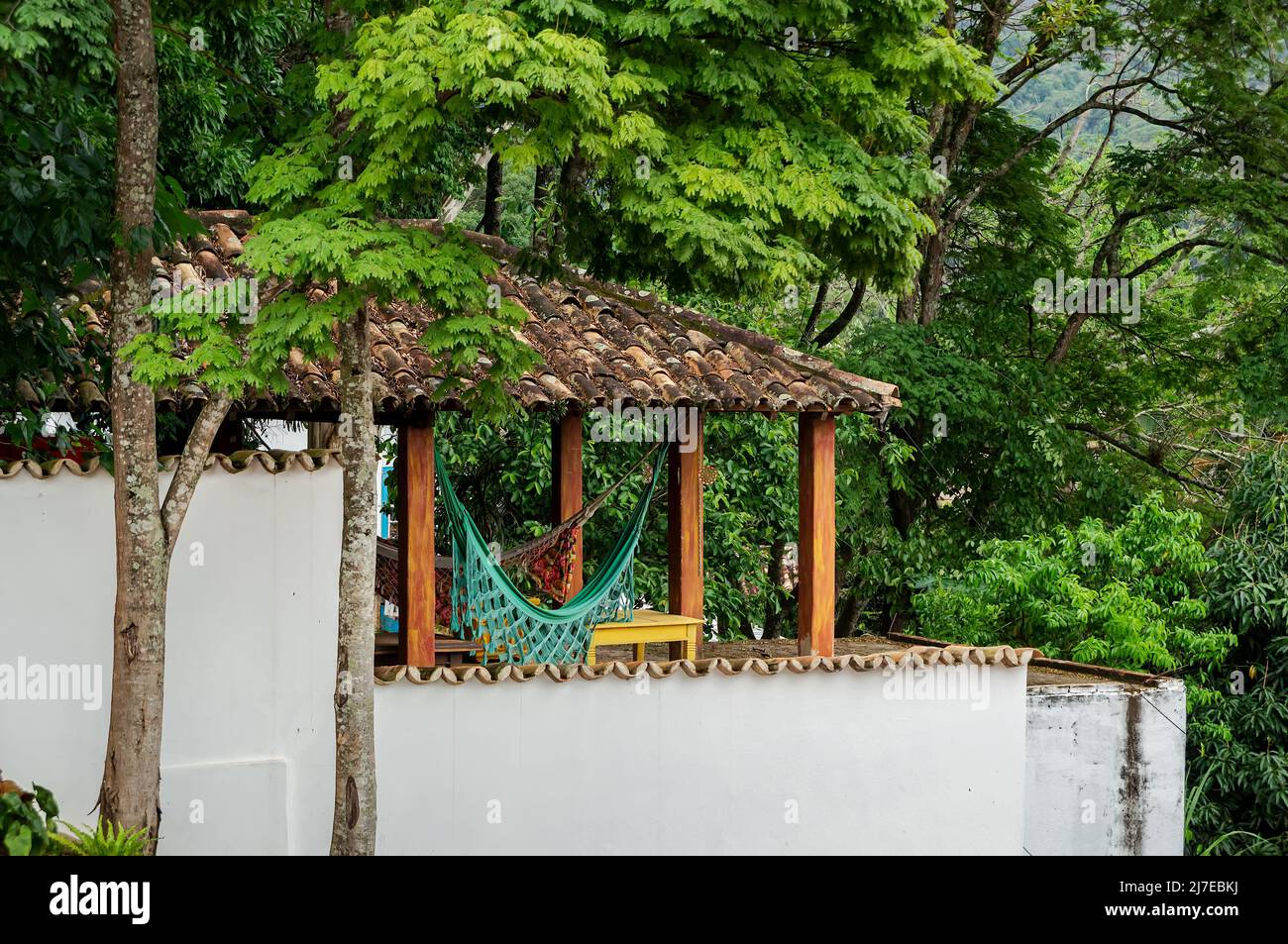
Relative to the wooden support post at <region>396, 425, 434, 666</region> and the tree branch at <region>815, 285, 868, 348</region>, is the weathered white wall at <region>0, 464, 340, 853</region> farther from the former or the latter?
the tree branch at <region>815, 285, 868, 348</region>

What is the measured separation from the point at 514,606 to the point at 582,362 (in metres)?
1.26

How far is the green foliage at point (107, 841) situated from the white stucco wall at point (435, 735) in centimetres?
62

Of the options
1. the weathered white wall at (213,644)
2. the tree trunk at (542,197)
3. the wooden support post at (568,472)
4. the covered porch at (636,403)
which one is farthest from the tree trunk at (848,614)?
the weathered white wall at (213,644)

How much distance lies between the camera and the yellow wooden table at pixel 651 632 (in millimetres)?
7484

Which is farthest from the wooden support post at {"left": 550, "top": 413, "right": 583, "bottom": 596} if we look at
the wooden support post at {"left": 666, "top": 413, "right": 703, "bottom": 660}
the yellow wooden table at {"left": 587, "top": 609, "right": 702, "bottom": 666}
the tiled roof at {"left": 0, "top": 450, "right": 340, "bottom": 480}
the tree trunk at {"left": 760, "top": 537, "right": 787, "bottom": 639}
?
the tree trunk at {"left": 760, "top": 537, "right": 787, "bottom": 639}

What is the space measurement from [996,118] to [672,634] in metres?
8.20

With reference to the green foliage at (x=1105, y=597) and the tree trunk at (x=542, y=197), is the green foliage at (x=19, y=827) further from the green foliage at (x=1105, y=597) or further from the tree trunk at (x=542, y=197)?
the green foliage at (x=1105, y=597)

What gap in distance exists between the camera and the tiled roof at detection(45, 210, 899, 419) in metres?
6.54

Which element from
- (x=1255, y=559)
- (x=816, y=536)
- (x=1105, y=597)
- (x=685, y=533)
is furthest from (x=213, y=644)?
(x=1255, y=559)

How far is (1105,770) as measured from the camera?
8352 millimetres

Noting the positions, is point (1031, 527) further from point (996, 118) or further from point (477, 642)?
point (477, 642)

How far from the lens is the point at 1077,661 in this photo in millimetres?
9273

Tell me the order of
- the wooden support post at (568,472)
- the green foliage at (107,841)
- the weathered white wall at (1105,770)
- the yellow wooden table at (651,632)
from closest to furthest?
the green foliage at (107,841)
the yellow wooden table at (651,632)
the weathered white wall at (1105,770)
the wooden support post at (568,472)

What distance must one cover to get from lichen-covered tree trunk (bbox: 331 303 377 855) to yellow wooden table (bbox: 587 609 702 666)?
1.76m
